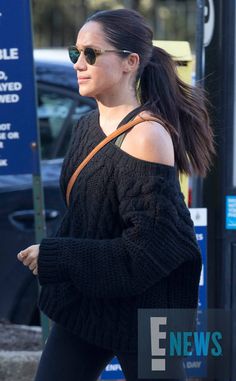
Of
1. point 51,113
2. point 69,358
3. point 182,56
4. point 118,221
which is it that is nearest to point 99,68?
point 118,221

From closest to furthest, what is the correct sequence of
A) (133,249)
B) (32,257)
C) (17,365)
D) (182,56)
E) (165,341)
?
(133,249), (32,257), (165,341), (182,56), (17,365)

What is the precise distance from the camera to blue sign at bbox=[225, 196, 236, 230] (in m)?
4.09

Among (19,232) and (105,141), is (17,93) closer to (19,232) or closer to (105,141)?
(19,232)

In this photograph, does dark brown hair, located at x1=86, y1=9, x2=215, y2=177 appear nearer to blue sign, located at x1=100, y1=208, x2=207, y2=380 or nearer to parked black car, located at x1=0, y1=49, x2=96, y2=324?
blue sign, located at x1=100, y1=208, x2=207, y2=380

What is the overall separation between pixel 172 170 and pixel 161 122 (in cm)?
16

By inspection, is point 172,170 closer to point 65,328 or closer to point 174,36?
point 65,328

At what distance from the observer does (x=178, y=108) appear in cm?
299

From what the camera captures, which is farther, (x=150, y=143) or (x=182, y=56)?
(x=182, y=56)

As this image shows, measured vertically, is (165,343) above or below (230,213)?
below

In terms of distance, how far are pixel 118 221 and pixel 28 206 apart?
215cm

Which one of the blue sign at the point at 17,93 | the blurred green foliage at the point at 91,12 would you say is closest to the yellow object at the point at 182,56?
the blue sign at the point at 17,93

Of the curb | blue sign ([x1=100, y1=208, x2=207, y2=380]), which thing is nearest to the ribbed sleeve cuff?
blue sign ([x1=100, y1=208, x2=207, y2=380])

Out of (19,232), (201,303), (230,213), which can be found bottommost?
(201,303)

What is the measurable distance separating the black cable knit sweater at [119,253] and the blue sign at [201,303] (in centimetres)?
120
